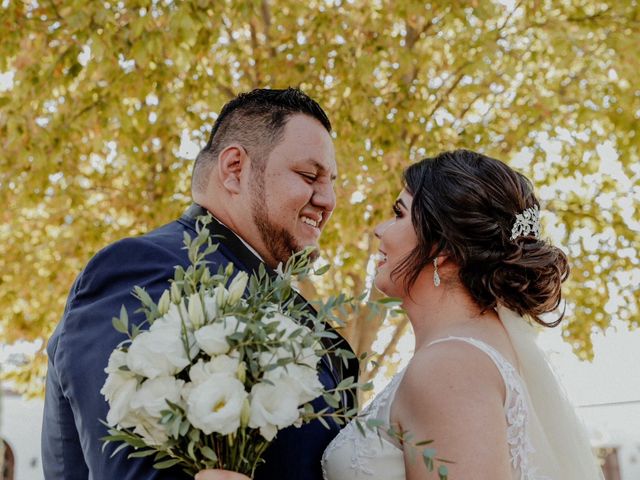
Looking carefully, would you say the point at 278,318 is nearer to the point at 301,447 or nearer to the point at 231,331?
the point at 231,331

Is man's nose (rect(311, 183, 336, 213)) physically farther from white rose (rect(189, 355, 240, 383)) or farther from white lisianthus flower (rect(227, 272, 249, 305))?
white rose (rect(189, 355, 240, 383))

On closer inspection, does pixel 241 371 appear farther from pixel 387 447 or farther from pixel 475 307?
pixel 475 307

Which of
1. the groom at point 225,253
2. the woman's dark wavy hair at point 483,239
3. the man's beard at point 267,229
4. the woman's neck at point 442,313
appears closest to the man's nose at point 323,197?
the groom at point 225,253

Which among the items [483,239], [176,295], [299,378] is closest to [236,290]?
[176,295]

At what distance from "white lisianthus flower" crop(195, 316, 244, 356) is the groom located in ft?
1.12

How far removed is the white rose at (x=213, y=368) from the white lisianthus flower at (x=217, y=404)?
0.7 inches

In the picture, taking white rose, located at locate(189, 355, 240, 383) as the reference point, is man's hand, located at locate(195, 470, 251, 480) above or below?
below

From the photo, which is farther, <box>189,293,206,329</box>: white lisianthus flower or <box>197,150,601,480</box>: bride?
<box>197,150,601,480</box>: bride

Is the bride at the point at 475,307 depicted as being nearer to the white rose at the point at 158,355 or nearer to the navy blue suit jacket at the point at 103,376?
the navy blue suit jacket at the point at 103,376

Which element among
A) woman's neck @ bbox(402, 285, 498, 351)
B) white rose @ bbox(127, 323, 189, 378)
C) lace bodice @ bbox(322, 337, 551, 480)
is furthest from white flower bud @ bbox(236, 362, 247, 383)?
woman's neck @ bbox(402, 285, 498, 351)

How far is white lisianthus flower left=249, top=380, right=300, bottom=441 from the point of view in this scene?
1.72 m

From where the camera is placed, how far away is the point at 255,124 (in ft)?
10.8

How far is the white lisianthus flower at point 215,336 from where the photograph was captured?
67.4 inches

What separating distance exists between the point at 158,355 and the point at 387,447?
3.38 ft
